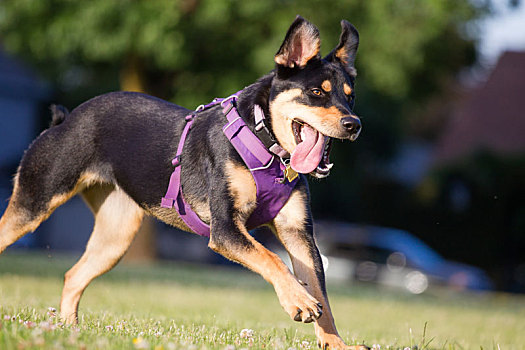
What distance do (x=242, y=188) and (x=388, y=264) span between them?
16.6 metres

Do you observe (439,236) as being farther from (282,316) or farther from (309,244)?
(309,244)

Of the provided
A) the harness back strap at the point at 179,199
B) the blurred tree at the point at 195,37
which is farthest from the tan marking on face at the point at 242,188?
the blurred tree at the point at 195,37

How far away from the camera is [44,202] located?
5535 mm

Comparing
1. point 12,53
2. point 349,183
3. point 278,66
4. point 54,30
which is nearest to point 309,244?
point 278,66

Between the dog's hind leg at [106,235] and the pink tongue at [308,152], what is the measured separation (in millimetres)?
1762

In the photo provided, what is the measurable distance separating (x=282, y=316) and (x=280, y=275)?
5.37 meters

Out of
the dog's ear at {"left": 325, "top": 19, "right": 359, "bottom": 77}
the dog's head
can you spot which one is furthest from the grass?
the dog's ear at {"left": 325, "top": 19, "right": 359, "bottom": 77}

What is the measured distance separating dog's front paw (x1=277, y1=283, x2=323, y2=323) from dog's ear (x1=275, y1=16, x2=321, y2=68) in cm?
155

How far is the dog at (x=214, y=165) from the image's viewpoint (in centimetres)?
461

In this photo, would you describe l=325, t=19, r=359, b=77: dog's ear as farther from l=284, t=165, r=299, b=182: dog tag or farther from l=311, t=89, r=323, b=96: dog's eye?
l=284, t=165, r=299, b=182: dog tag

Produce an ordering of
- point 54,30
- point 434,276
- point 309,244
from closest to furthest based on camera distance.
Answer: point 309,244
point 54,30
point 434,276

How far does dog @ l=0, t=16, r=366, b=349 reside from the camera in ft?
15.1

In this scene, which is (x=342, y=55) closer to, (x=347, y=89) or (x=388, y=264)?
(x=347, y=89)

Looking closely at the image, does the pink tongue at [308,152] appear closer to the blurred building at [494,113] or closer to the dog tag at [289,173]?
the dog tag at [289,173]
